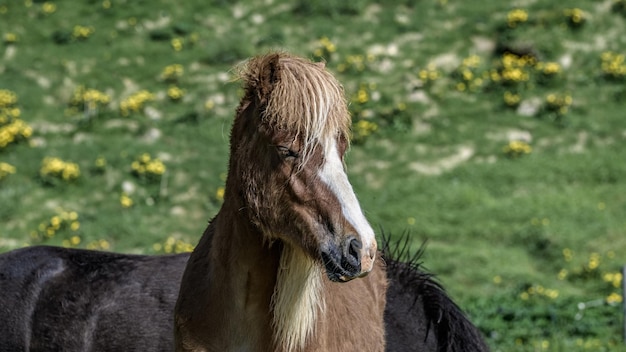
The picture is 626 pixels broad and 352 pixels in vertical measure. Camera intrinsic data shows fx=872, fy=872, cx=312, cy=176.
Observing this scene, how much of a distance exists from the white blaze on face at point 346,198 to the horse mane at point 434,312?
1837 mm

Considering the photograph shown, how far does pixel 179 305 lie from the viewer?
443 cm

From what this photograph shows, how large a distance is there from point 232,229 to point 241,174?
0.33 metres

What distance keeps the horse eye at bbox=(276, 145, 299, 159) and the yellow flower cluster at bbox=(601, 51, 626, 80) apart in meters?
11.4

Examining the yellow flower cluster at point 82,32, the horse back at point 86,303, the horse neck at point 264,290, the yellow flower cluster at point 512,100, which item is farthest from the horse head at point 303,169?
the yellow flower cluster at point 82,32

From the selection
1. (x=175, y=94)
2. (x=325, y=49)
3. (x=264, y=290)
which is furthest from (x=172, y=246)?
(x=264, y=290)

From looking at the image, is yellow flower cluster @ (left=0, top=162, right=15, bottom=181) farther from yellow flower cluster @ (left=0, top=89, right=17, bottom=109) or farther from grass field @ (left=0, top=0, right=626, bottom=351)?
yellow flower cluster @ (left=0, top=89, right=17, bottom=109)

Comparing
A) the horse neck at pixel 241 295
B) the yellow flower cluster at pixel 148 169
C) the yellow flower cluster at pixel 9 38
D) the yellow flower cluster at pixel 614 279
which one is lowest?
the yellow flower cluster at pixel 614 279

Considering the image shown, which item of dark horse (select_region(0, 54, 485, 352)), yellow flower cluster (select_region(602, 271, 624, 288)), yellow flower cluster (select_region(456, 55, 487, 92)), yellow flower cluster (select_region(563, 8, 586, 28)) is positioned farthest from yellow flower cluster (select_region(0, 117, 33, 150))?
dark horse (select_region(0, 54, 485, 352))

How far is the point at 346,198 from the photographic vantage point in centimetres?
362

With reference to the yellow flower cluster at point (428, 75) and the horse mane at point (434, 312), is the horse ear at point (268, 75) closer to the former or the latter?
the horse mane at point (434, 312)

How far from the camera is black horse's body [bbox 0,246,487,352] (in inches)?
225

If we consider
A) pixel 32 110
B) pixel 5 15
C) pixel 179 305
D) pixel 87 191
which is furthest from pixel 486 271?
pixel 5 15

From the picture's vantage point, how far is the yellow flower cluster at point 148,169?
12.3 m

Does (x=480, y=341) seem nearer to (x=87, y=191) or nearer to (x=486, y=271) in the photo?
(x=486, y=271)
